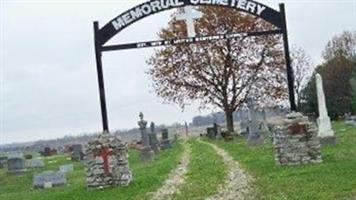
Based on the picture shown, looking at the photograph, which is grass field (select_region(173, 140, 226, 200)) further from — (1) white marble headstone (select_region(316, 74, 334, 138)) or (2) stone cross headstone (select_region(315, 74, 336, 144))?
(1) white marble headstone (select_region(316, 74, 334, 138))

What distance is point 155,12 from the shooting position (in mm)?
19422

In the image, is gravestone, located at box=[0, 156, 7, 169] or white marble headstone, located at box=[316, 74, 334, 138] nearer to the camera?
white marble headstone, located at box=[316, 74, 334, 138]

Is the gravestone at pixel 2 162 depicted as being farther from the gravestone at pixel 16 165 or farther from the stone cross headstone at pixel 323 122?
the stone cross headstone at pixel 323 122

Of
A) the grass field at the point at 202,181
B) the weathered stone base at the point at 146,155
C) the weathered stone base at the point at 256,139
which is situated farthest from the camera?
the weathered stone base at the point at 256,139

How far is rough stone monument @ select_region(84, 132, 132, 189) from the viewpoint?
18469 millimetres

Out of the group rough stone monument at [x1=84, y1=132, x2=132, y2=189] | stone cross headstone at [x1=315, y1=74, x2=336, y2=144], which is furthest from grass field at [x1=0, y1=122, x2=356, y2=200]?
stone cross headstone at [x1=315, y1=74, x2=336, y2=144]

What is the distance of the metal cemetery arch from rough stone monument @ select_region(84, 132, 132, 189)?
1.87 feet

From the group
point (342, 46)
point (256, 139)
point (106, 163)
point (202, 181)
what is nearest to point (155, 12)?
point (106, 163)

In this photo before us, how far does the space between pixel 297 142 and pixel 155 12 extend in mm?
5389

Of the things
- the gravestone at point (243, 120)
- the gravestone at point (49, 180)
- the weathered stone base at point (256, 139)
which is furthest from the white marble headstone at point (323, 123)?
the gravestone at point (243, 120)

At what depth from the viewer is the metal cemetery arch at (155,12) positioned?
1906 cm

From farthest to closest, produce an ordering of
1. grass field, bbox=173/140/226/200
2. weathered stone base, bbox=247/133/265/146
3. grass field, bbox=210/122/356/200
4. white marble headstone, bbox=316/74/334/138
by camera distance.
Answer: weathered stone base, bbox=247/133/265/146
white marble headstone, bbox=316/74/334/138
grass field, bbox=173/140/226/200
grass field, bbox=210/122/356/200

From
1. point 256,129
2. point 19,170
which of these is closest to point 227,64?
point 256,129

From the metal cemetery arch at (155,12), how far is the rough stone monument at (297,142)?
59 cm
